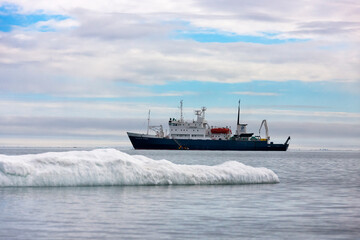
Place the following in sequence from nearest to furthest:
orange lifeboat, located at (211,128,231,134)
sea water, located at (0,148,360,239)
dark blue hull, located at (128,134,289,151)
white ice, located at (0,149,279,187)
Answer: sea water, located at (0,148,360,239)
white ice, located at (0,149,279,187)
dark blue hull, located at (128,134,289,151)
orange lifeboat, located at (211,128,231,134)

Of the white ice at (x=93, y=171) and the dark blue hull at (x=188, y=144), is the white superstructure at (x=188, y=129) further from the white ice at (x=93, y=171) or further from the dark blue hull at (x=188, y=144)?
the white ice at (x=93, y=171)

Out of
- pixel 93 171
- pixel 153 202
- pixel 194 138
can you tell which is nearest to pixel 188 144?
pixel 194 138

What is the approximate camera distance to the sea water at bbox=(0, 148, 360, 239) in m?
12.0

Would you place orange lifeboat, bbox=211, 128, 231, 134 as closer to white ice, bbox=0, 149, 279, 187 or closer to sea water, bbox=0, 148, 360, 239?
sea water, bbox=0, 148, 360, 239

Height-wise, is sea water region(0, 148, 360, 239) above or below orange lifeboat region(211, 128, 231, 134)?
below

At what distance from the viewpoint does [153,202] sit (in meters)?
16.9

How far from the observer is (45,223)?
12.6 m

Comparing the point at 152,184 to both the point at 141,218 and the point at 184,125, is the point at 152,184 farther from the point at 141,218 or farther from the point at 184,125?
the point at 184,125

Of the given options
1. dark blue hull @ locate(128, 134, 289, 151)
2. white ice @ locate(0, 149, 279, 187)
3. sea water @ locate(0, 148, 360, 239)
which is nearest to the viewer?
sea water @ locate(0, 148, 360, 239)

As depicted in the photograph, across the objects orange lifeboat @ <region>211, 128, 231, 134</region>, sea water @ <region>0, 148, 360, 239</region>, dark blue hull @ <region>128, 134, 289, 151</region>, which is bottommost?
dark blue hull @ <region>128, 134, 289, 151</region>

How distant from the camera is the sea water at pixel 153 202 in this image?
472 inches

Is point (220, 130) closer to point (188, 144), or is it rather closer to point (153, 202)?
point (188, 144)

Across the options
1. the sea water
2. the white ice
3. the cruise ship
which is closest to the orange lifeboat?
the cruise ship

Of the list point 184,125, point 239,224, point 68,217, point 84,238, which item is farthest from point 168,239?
point 184,125
